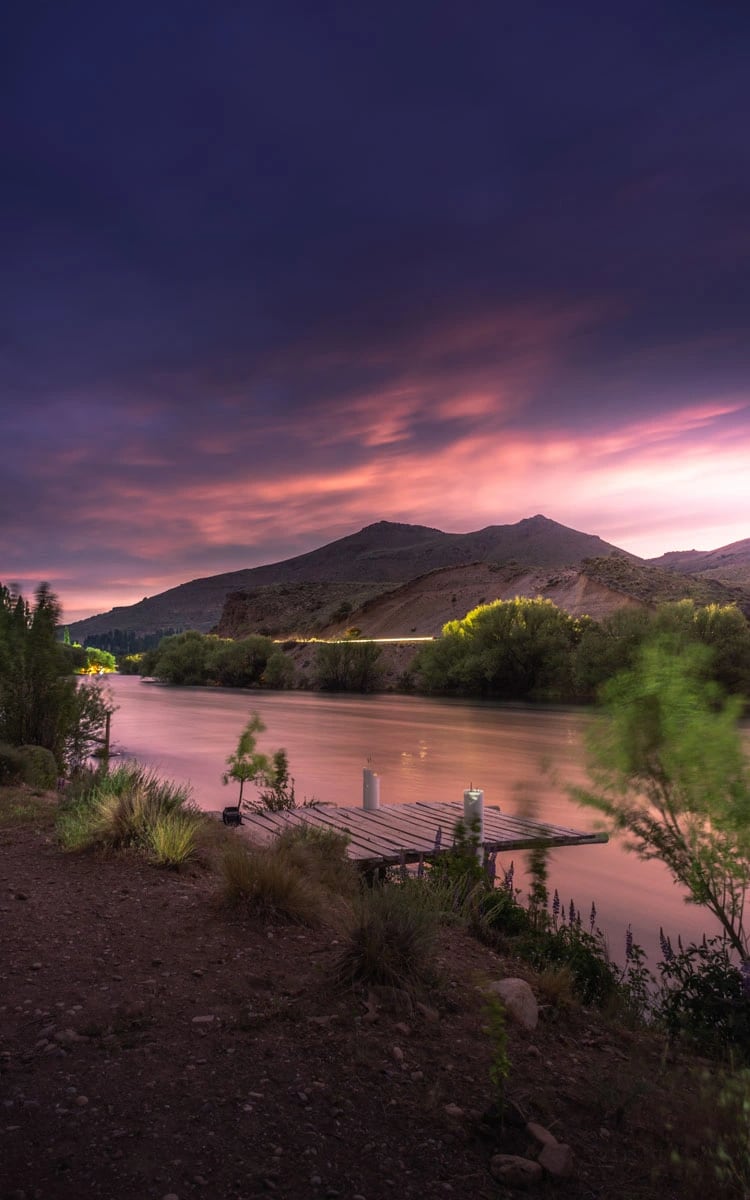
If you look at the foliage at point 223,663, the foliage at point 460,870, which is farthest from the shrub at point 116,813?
the foliage at point 223,663

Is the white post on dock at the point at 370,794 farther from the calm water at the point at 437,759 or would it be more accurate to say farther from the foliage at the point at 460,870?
the foliage at the point at 460,870

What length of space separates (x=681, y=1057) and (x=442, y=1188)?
8.39 feet

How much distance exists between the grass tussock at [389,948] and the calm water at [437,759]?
2.46 m

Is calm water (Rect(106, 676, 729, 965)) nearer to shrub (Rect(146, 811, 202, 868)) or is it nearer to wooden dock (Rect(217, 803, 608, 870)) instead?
wooden dock (Rect(217, 803, 608, 870))

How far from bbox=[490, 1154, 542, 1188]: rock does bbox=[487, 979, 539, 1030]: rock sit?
60.2 inches

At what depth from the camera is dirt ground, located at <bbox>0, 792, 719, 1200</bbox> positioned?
3.13 m

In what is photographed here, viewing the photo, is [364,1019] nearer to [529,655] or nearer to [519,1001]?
[519,1001]

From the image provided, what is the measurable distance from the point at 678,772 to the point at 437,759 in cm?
2121

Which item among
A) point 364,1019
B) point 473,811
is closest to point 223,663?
point 473,811

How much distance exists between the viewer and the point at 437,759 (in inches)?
1061

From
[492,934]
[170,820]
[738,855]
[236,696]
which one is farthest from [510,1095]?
[236,696]

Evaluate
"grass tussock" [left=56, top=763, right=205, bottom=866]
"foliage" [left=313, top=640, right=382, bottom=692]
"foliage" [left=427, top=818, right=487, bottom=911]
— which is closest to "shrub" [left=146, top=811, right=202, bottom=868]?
"grass tussock" [left=56, top=763, right=205, bottom=866]

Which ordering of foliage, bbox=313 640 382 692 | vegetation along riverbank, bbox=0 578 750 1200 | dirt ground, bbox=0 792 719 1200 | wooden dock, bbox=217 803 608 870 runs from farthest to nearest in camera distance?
1. foliage, bbox=313 640 382 692
2. wooden dock, bbox=217 803 608 870
3. vegetation along riverbank, bbox=0 578 750 1200
4. dirt ground, bbox=0 792 719 1200

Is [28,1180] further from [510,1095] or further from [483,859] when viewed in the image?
[483,859]
